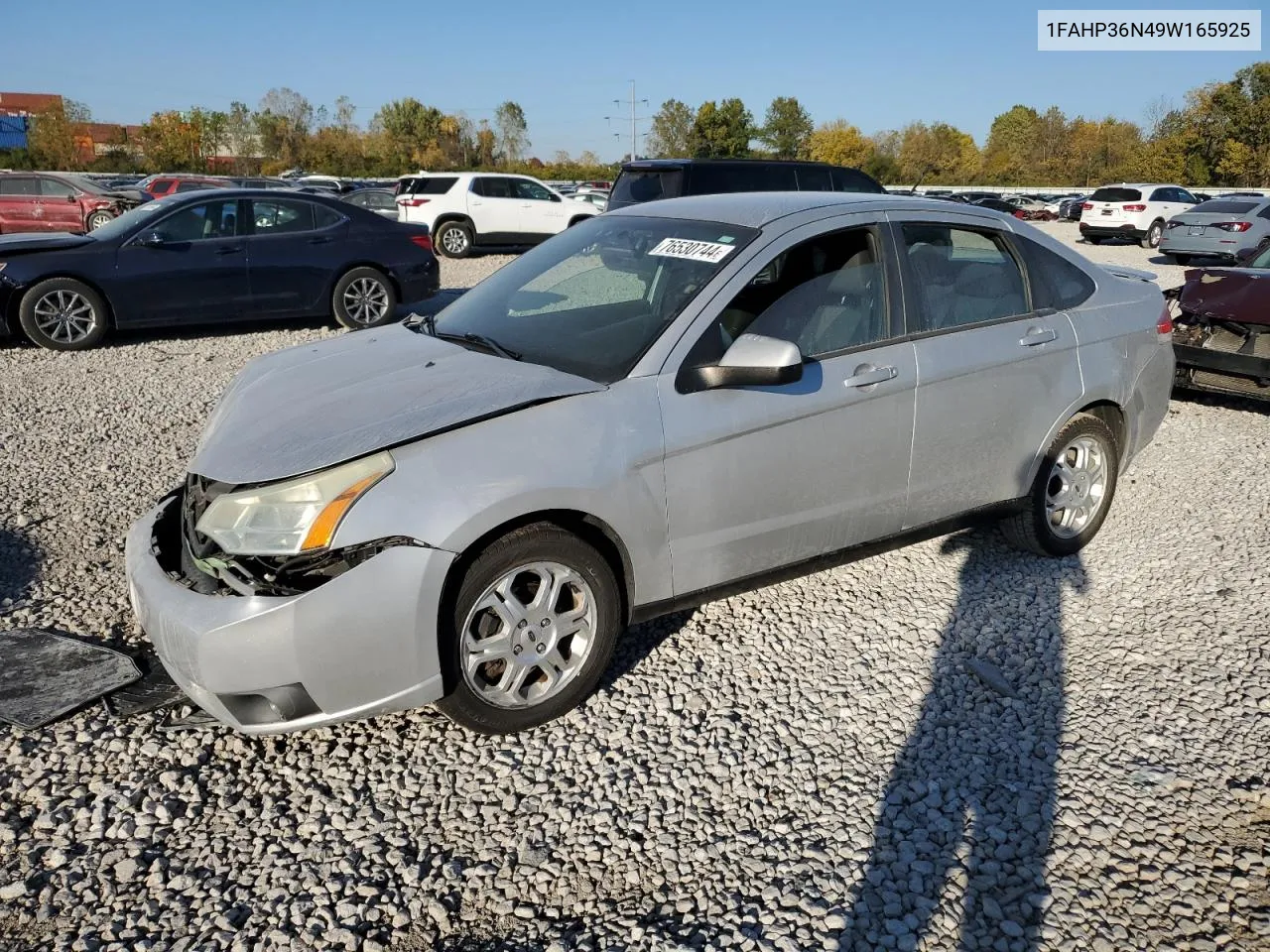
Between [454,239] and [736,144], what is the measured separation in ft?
191

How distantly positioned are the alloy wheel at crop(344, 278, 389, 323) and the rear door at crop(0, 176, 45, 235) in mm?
13419

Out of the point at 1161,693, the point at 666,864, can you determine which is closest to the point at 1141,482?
the point at 1161,693

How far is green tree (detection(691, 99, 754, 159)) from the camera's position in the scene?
71.9 meters

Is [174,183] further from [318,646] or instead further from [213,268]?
[318,646]

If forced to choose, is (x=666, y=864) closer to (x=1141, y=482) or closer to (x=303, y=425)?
(x=303, y=425)

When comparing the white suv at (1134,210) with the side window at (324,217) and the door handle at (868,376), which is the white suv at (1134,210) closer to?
the side window at (324,217)

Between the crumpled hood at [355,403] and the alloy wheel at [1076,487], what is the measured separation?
8.35 ft

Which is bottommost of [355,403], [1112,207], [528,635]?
[528,635]

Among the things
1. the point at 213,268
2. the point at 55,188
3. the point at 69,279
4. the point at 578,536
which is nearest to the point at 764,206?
A: the point at 578,536

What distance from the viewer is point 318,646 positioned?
2.71m

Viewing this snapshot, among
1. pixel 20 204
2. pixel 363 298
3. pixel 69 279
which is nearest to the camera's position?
pixel 69 279

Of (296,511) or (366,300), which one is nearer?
(296,511)

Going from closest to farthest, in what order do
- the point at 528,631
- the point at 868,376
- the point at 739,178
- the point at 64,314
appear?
the point at 528,631, the point at 868,376, the point at 64,314, the point at 739,178

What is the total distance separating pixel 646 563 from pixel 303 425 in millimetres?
1230
